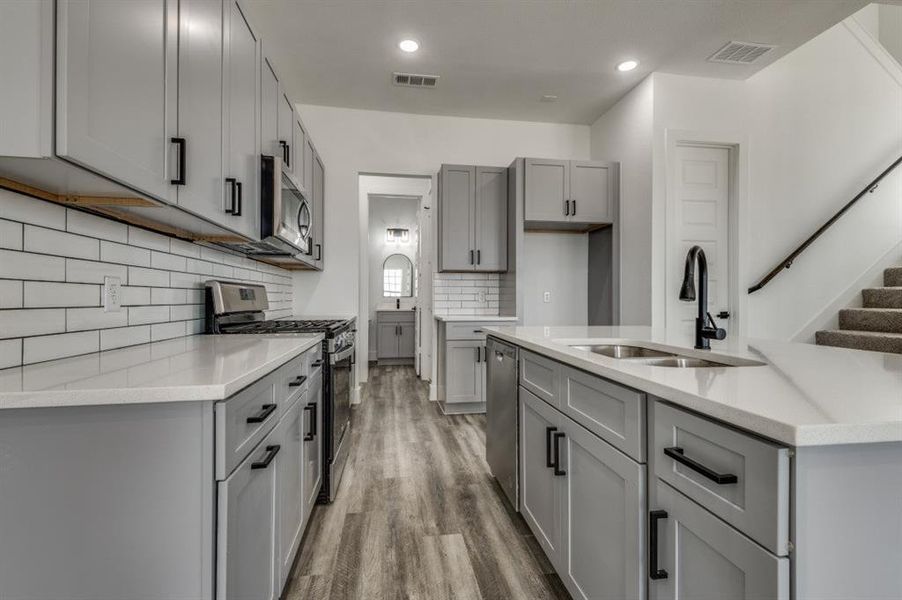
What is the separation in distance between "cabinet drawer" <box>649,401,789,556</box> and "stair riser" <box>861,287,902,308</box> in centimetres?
416

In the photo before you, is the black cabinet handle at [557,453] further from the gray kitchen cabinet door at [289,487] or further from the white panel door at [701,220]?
the white panel door at [701,220]

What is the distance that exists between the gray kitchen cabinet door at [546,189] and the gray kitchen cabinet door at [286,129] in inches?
84.2

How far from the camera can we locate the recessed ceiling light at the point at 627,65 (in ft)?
11.2

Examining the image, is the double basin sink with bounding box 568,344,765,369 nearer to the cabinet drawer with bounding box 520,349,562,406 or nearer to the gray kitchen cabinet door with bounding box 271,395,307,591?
the cabinet drawer with bounding box 520,349,562,406

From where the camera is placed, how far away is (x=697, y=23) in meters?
2.91

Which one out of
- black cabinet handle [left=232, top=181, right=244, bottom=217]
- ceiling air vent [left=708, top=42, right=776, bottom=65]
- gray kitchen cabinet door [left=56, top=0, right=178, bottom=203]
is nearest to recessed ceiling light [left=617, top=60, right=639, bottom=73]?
ceiling air vent [left=708, top=42, right=776, bottom=65]

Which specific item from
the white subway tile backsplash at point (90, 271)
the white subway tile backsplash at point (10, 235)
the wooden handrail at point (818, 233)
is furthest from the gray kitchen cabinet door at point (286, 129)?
the wooden handrail at point (818, 233)

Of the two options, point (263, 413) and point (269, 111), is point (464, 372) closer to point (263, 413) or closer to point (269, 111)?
point (269, 111)

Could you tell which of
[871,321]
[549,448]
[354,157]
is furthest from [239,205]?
[871,321]

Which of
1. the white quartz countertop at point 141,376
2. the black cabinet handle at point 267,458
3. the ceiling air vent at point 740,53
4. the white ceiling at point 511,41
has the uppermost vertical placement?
the ceiling air vent at point 740,53

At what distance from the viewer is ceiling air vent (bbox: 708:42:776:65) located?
3172mm

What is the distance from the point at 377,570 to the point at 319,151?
3697 millimetres

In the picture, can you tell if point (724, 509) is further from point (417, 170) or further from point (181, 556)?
point (417, 170)

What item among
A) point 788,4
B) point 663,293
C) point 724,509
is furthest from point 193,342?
point 788,4
